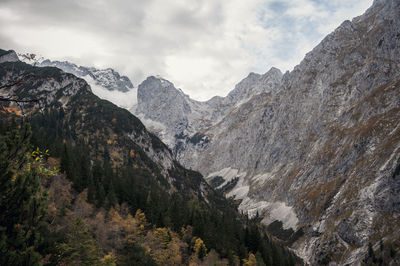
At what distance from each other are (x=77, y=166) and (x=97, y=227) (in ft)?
109

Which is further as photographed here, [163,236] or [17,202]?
[163,236]

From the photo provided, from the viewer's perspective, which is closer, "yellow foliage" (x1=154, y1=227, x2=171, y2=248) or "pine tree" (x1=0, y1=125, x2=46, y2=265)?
"pine tree" (x1=0, y1=125, x2=46, y2=265)

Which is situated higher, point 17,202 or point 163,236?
point 17,202

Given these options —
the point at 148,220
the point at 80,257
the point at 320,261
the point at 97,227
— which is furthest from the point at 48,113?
the point at 320,261

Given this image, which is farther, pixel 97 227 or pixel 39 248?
pixel 97 227

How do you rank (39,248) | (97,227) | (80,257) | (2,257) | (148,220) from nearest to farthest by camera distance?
(2,257) < (39,248) < (80,257) < (97,227) < (148,220)

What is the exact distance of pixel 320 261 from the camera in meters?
172

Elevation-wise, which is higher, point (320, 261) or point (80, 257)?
point (80, 257)

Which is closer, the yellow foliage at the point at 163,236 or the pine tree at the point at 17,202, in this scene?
the pine tree at the point at 17,202

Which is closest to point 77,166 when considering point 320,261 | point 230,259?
point 230,259

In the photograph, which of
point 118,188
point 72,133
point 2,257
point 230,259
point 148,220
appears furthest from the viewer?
point 72,133

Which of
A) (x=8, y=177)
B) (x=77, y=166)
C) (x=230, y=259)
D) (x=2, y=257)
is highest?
(x=77, y=166)

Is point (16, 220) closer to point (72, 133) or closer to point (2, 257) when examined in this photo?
point (2, 257)

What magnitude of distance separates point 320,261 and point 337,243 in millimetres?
15000
